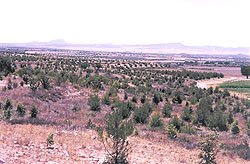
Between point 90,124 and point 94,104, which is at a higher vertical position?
point 90,124

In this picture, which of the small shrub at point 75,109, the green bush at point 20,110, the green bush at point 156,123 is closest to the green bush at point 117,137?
the green bush at point 20,110

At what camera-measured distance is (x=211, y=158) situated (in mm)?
15477

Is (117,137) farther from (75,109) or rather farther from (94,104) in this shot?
(94,104)

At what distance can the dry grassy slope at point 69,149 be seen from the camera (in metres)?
15.1

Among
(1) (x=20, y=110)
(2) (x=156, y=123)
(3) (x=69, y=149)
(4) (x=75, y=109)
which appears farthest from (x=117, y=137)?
(4) (x=75, y=109)

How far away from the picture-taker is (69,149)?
1645cm

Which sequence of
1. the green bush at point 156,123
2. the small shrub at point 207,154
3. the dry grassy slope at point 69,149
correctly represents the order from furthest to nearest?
the green bush at point 156,123
the small shrub at point 207,154
the dry grassy slope at point 69,149

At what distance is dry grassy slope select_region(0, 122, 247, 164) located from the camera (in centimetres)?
1505

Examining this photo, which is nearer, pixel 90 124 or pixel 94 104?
pixel 90 124

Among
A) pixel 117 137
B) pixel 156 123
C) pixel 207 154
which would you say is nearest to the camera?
pixel 117 137

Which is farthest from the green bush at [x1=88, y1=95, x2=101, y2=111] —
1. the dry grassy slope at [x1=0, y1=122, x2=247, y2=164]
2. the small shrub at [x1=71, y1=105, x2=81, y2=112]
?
the dry grassy slope at [x1=0, y1=122, x2=247, y2=164]

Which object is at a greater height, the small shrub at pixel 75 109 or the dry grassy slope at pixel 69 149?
the dry grassy slope at pixel 69 149

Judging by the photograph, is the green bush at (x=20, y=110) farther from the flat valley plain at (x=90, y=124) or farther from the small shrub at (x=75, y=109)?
the small shrub at (x=75, y=109)

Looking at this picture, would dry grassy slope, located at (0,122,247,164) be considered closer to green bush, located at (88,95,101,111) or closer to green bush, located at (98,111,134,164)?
green bush, located at (98,111,134,164)
